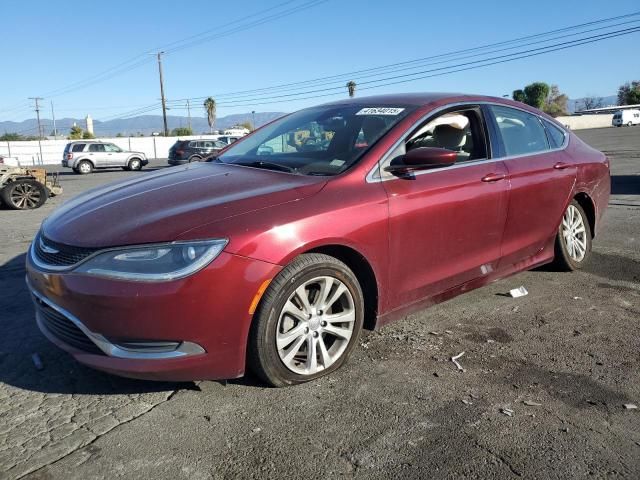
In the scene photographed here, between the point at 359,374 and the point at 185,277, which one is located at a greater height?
the point at 185,277

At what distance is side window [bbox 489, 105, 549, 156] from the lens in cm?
420

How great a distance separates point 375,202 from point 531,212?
1.70 metres

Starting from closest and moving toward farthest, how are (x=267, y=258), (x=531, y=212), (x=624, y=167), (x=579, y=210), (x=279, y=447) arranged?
(x=279, y=447) < (x=267, y=258) < (x=531, y=212) < (x=579, y=210) < (x=624, y=167)

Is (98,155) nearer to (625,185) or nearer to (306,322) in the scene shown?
(625,185)

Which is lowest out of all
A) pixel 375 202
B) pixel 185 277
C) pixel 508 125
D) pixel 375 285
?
pixel 375 285

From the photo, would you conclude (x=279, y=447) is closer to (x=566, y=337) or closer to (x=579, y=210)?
(x=566, y=337)

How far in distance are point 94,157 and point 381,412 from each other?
2901 cm

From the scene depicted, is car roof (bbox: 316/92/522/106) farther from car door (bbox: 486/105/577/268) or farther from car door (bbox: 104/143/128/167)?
car door (bbox: 104/143/128/167)

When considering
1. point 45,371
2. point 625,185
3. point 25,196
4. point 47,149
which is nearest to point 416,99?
point 45,371

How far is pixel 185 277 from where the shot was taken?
2.53 meters

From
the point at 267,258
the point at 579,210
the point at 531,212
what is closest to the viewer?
the point at 267,258

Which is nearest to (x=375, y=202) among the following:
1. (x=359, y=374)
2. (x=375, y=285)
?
(x=375, y=285)

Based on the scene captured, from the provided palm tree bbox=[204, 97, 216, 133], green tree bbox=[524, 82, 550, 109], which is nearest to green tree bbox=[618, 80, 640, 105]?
green tree bbox=[524, 82, 550, 109]

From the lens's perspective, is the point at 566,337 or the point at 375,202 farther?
the point at 566,337
